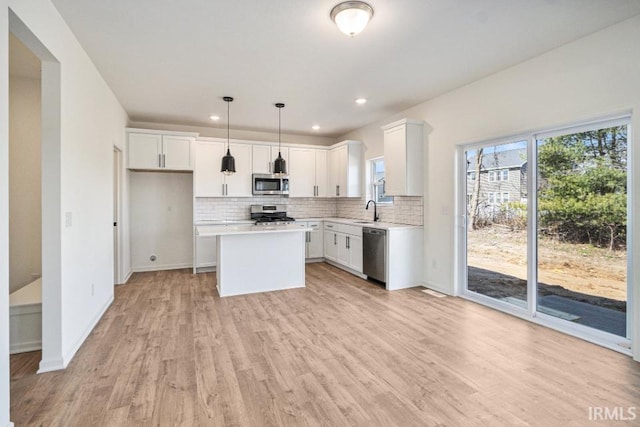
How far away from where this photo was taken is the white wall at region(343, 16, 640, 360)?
103 inches

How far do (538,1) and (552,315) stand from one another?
113 inches

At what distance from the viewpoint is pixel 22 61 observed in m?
3.18

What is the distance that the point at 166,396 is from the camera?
6.97 feet

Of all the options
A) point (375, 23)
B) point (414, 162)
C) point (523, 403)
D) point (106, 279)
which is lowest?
point (523, 403)

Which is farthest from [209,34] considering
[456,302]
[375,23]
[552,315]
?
[552,315]

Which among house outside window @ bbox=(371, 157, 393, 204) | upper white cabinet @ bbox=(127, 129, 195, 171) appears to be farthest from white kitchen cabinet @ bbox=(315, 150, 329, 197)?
upper white cabinet @ bbox=(127, 129, 195, 171)

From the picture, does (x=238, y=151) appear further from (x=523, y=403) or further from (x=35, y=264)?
(x=523, y=403)

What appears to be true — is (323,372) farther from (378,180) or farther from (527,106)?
(378,180)

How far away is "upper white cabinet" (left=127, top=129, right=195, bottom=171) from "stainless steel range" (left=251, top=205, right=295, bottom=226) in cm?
151

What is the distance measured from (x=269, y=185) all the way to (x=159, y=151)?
80.0 inches

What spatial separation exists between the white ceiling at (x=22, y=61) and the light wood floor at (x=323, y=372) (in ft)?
8.75

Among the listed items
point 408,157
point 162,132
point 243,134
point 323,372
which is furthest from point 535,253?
point 162,132
